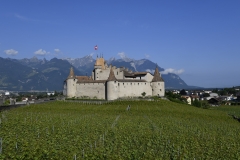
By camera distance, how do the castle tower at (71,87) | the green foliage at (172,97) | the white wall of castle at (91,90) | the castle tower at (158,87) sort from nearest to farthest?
the white wall of castle at (91,90)
the castle tower at (71,87)
the castle tower at (158,87)
the green foliage at (172,97)

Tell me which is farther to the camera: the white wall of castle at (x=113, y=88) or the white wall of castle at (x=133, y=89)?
the white wall of castle at (x=133, y=89)

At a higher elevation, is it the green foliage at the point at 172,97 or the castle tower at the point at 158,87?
the castle tower at the point at 158,87

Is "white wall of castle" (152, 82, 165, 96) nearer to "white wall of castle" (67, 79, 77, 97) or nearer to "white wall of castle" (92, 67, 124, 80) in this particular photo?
"white wall of castle" (92, 67, 124, 80)

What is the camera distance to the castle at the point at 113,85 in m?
65.4

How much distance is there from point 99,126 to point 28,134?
7677 mm

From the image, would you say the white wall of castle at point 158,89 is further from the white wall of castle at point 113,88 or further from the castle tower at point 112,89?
the castle tower at point 112,89

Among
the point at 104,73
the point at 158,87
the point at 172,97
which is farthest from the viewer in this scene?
the point at 172,97

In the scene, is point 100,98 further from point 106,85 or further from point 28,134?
point 28,134

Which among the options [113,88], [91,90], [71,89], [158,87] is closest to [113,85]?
[113,88]

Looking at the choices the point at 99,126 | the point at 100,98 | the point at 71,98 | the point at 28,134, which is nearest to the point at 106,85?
the point at 100,98

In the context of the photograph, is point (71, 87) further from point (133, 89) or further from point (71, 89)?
→ point (133, 89)

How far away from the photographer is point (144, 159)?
1625cm

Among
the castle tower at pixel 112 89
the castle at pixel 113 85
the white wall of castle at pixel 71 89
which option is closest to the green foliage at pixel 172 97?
the castle at pixel 113 85

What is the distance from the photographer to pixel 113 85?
64.6 meters
